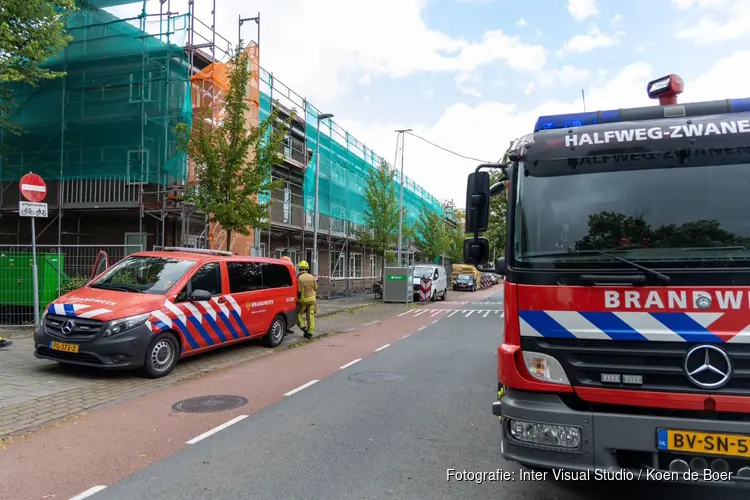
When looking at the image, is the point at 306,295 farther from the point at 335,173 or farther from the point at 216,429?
the point at 335,173

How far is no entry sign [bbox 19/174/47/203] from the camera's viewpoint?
30.3ft

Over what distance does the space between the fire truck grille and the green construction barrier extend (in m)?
11.6

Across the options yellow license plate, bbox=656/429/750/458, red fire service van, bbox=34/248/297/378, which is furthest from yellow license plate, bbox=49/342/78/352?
yellow license plate, bbox=656/429/750/458

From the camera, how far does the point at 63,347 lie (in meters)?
7.17

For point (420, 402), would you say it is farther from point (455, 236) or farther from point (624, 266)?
point (455, 236)

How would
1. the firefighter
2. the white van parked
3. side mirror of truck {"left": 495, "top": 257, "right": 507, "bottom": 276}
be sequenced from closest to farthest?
side mirror of truck {"left": 495, "top": 257, "right": 507, "bottom": 276} < the firefighter < the white van parked

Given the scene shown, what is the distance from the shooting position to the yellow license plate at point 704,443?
293cm

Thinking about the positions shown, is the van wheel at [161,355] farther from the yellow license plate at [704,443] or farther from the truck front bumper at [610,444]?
the yellow license plate at [704,443]

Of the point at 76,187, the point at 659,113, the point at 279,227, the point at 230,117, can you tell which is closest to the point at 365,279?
the point at 279,227

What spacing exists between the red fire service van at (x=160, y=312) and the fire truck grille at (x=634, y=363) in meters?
5.91

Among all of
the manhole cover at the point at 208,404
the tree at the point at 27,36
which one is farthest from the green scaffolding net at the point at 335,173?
the manhole cover at the point at 208,404

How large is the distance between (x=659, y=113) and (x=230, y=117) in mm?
11187

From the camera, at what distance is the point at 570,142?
371cm

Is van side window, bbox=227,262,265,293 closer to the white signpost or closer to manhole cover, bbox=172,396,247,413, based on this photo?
manhole cover, bbox=172,396,247,413
